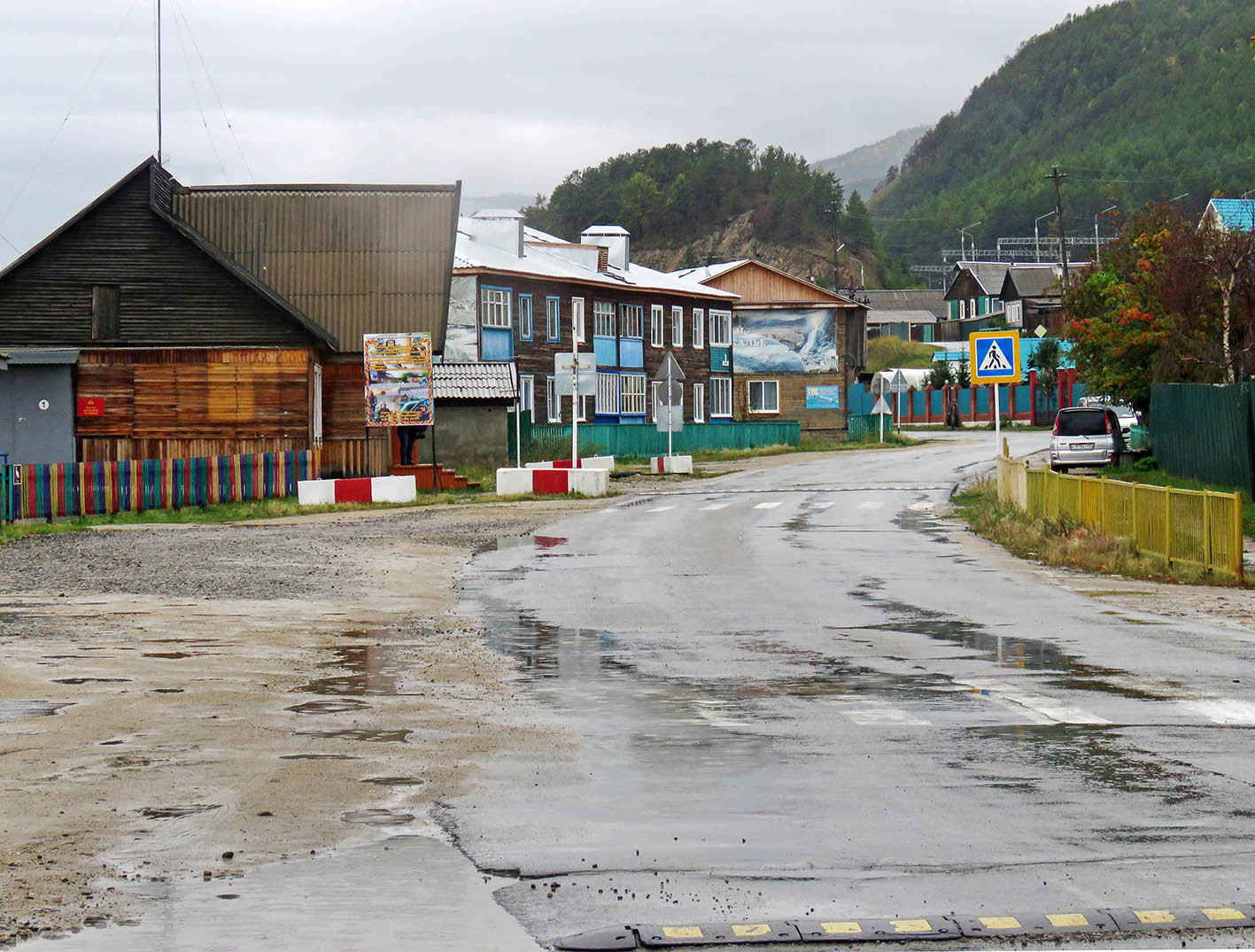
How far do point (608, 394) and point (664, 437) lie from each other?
2972mm

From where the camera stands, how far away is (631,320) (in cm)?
6700

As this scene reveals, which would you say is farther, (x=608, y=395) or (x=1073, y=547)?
(x=608, y=395)

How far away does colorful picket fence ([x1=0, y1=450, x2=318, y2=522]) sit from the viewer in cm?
2998

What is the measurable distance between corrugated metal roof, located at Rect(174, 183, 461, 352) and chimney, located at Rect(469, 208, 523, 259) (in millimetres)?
15195

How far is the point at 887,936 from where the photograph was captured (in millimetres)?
5105

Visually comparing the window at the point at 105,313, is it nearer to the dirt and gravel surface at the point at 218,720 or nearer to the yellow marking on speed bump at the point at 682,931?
the dirt and gravel surface at the point at 218,720

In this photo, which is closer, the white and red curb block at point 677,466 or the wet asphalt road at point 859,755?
the wet asphalt road at point 859,755

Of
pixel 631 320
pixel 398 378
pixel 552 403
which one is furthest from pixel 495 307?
pixel 398 378

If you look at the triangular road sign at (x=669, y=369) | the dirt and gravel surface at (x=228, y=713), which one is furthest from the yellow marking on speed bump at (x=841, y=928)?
the triangular road sign at (x=669, y=369)

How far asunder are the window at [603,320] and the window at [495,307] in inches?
247

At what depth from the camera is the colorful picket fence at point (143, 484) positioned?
30.0 m

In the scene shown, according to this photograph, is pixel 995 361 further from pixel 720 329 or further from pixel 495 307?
pixel 720 329

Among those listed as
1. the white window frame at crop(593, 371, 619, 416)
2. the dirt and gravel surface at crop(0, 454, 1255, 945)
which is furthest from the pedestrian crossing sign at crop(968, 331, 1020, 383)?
the white window frame at crop(593, 371, 619, 416)

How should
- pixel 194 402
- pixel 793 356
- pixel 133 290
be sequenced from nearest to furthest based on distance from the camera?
pixel 194 402
pixel 133 290
pixel 793 356
